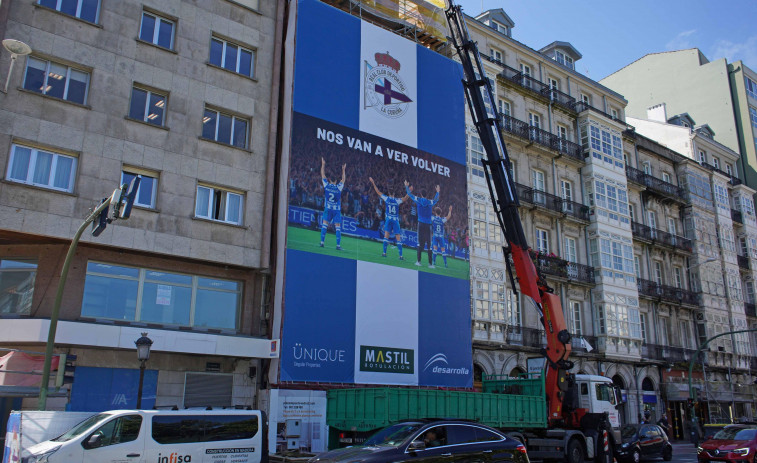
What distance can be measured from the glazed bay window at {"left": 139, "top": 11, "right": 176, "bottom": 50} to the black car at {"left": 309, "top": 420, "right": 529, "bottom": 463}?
15.9 meters

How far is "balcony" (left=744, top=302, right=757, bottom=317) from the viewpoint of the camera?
156ft

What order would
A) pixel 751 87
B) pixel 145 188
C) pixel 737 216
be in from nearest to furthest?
pixel 145 188
pixel 737 216
pixel 751 87

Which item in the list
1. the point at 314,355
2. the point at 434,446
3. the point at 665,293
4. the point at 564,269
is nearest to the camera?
the point at 434,446

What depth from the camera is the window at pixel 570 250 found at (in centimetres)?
3503

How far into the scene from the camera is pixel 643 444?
2362cm

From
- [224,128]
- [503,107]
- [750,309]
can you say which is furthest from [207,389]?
[750,309]

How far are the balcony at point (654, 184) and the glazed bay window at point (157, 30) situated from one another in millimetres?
29746

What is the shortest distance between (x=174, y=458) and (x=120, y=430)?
127 centimetres

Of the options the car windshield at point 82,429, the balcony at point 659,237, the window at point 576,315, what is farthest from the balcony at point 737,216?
the car windshield at point 82,429

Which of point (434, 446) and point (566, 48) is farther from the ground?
point (566, 48)

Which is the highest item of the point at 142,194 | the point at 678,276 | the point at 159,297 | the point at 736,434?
the point at 678,276

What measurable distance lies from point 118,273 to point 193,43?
852 cm

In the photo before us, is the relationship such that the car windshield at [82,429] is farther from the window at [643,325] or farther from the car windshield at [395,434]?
the window at [643,325]

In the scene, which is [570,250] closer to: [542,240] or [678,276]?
[542,240]
